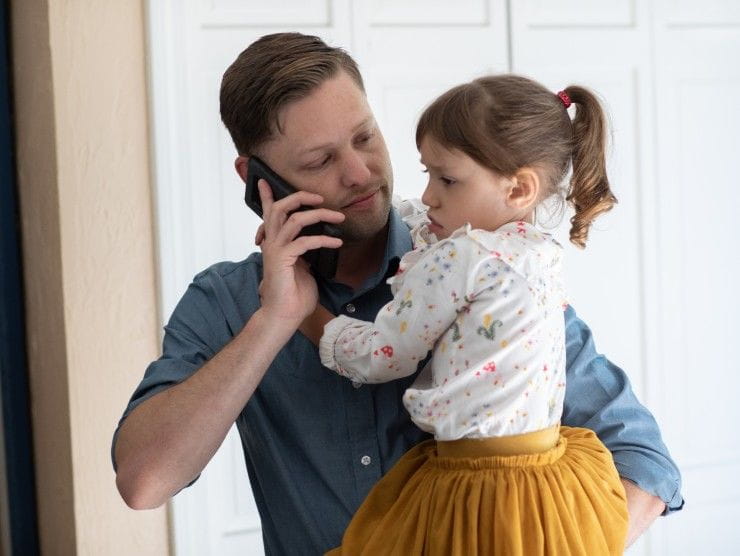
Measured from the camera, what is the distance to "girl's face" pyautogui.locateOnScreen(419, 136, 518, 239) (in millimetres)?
1499

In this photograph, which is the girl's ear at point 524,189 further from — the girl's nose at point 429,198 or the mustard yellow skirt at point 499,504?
the mustard yellow skirt at point 499,504

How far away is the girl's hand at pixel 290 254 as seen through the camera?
5.03 feet

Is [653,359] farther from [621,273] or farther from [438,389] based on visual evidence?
[438,389]

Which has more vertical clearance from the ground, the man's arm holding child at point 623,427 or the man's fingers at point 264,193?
the man's fingers at point 264,193

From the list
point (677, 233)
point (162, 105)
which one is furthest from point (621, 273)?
point (162, 105)

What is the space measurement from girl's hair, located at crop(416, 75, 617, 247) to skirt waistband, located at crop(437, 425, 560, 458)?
338mm

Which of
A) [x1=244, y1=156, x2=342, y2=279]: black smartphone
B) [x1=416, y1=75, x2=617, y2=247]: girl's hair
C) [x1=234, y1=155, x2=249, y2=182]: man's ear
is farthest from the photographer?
[x1=234, y1=155, x2=249, y2=182]: man's ear

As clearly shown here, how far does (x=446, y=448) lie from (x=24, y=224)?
1.73 metres

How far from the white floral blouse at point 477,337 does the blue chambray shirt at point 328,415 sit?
0.47ft

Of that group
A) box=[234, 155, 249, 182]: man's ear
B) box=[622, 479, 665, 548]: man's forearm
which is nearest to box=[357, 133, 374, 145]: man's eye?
box=[234, 155, 249, 182]: man's ear

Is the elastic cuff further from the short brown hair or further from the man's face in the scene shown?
the short brown hair

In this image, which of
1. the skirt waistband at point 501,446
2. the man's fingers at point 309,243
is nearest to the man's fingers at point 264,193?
the man's fingers at point 309,243

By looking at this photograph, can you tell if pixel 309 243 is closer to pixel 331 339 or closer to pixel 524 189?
pixel 331 339

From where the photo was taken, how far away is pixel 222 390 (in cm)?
152
